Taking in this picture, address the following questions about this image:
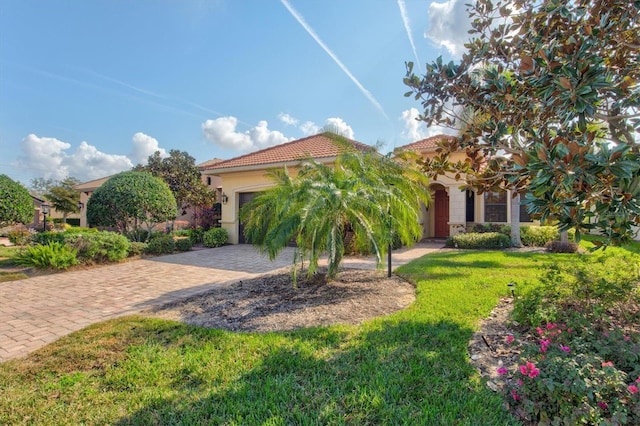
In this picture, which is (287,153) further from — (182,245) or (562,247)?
(562,247)

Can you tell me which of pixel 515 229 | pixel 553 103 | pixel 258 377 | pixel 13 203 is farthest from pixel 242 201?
pixel 553 103

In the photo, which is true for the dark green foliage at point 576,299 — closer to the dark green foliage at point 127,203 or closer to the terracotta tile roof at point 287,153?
the terracotta tile roof at point 287,153

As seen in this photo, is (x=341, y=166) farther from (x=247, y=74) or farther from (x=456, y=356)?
(x=247, y=74)

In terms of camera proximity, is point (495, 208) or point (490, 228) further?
point (495, 208)

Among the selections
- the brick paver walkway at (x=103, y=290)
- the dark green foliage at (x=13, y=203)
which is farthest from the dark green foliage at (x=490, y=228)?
the dark green foliage at (x=13, y=203)

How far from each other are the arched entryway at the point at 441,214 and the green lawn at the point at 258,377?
14.0 metres

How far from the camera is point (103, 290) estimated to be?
748cm

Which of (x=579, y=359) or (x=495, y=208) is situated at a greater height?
(x=495, y=208)

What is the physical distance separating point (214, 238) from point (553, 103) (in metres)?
15.2

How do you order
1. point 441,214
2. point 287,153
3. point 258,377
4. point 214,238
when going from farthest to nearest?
point 441,214, point 287,153, point 214,238, point 258,377

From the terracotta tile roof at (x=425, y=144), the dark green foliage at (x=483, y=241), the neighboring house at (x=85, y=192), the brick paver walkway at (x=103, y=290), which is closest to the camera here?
the brick paver walkway at (x=103, y=290)

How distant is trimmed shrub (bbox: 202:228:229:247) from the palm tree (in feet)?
29.5

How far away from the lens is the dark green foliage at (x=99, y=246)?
10.6 meters

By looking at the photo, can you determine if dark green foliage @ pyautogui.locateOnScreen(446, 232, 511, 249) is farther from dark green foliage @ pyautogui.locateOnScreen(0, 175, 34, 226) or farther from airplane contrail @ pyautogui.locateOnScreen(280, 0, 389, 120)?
dark green foliage @ pyautogui.locateOnScreen(0, 175, 34, 226)
